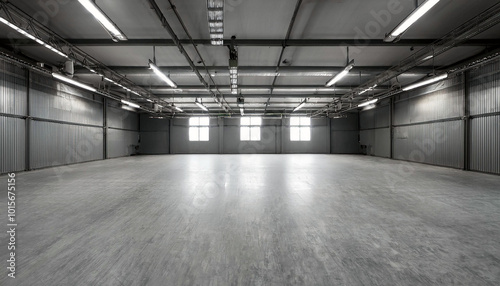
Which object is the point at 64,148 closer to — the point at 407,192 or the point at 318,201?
the point at 318,201

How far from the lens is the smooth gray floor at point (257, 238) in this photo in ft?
8.01

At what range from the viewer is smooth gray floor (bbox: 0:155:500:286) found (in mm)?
2441

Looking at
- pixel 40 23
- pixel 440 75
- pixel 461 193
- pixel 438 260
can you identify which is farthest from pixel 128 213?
pixel 440 75

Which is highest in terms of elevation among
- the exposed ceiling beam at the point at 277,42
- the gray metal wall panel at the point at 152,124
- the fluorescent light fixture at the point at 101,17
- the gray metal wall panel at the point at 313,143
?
the exposed ceiling beam at the point at 277,42

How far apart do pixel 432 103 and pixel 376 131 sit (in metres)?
7.97

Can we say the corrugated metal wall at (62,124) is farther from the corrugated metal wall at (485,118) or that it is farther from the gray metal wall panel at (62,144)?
the corrugated metal wall at (485,118)

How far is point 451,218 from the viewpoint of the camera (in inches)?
166

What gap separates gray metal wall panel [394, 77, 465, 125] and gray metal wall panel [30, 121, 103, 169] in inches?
931

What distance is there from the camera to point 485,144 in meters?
10.2

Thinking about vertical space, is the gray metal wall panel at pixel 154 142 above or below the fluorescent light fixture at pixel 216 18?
below

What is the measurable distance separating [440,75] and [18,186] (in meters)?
17.1

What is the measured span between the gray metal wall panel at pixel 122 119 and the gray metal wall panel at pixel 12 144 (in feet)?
28.6

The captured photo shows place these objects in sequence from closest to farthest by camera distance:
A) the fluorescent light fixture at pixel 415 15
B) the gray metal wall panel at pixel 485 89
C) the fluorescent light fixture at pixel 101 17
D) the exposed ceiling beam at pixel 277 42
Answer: the fluorescent light fixture at pixel 101 17 < the fluorescent light fixture at pixel 415 15 < the exposed ceiling beam at pixel 277 42 < the gray metal wall panel at pixel 485 89

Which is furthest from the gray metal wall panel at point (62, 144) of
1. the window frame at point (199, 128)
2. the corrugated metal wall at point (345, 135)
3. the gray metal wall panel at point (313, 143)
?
the corrugated metal wall at point (345, 135)
